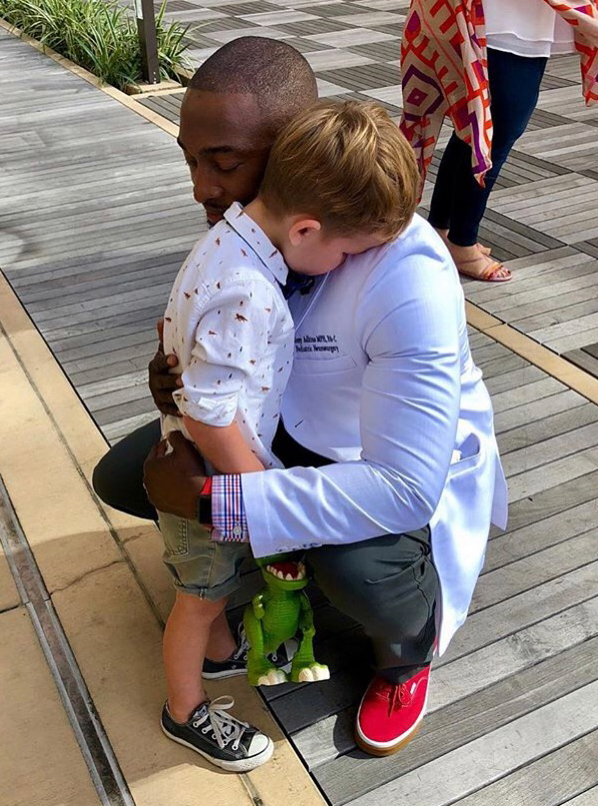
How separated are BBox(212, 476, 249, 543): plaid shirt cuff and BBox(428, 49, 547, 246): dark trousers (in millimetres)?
2437

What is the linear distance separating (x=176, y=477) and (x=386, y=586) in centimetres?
45

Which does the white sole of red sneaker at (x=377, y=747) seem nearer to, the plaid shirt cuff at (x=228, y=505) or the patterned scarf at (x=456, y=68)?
the plaid shirt cuff at (x=228, y=505)

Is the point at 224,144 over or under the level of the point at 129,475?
over

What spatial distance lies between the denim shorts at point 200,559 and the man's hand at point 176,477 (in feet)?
0.21

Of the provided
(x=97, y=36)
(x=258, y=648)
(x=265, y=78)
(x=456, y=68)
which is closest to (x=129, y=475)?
(x=258, y=648)

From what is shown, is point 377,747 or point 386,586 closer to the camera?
point 386,586

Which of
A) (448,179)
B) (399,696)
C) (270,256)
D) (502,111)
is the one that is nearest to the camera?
(270,256)

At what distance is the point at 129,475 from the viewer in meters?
2.11

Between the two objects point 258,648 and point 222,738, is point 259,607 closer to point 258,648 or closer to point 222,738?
point 258,648

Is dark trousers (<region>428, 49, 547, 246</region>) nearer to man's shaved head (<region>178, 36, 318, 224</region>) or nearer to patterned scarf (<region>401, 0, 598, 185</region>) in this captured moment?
patterned scarf (<region>401, 0, 598, 185</region>)

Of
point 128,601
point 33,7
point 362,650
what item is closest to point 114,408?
point 128,601

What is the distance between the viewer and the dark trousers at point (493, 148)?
11.0ft

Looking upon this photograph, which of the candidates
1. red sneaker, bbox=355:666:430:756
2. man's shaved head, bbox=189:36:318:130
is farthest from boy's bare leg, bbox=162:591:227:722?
man's shaved head, bbox=189:36:318:130

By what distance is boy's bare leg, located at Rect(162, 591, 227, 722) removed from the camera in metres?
1.79
